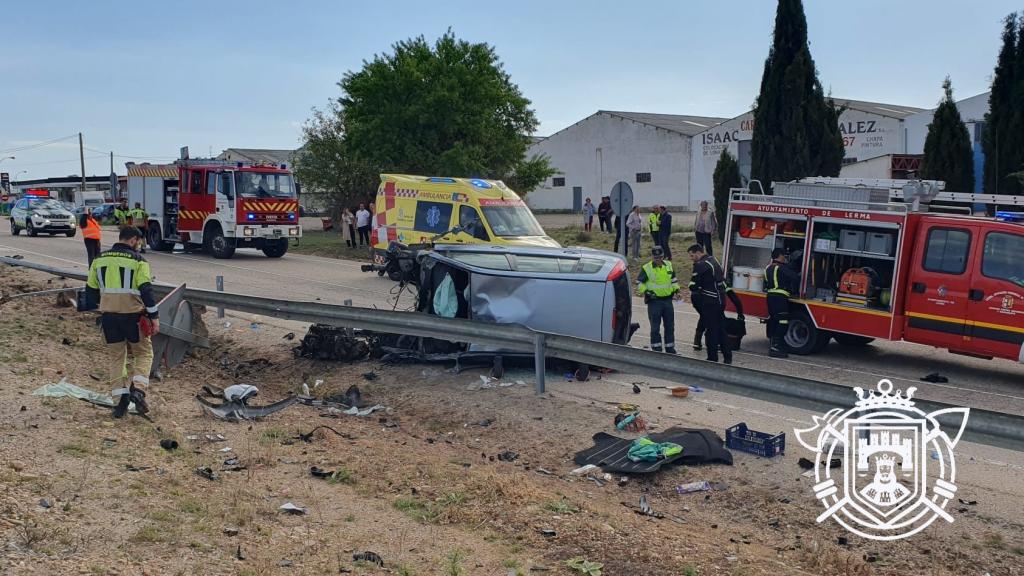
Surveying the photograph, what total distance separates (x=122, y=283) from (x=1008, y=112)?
2059 centimetres

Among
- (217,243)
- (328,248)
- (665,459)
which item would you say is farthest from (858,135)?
(665,459)

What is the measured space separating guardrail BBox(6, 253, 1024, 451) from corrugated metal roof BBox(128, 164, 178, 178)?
16.4m

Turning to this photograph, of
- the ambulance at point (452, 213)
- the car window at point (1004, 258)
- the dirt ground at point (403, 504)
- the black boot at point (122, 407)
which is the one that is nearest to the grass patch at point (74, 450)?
the dirt ground at point (403, 504)

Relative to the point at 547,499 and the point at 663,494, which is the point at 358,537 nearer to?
the point at 547,499

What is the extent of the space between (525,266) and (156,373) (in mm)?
4462

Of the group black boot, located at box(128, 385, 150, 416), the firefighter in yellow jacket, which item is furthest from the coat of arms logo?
the firefighter in yellow jacket

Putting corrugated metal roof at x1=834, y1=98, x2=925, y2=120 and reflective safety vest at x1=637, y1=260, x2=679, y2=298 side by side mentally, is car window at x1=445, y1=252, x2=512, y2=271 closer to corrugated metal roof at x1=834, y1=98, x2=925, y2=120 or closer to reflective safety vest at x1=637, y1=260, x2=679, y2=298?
reflective safety vest at x1=637, y1=260, x2=679, y2=298

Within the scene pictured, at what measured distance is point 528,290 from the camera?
35.0ft

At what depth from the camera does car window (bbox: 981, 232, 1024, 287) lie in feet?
37.0

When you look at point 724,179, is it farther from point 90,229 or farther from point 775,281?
point 90,229

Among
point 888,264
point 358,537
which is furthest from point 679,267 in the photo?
point 358,537

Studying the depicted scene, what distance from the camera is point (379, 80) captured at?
108 feet

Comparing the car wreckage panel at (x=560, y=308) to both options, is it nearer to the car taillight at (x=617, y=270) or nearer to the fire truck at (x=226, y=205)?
the car taillight at (x=617, y=270)

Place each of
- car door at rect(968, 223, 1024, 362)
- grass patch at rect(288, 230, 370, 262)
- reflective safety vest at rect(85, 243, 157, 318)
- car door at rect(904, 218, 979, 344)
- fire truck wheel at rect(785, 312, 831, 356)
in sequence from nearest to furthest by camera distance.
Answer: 1. reflective safety vest at rect(85, 243, 157, 318)
2. car door at rect(968, 223, 1024, 362)
3. car door at rect(904, 218, 979, 344)
4. fire truck wheel at rect(785, 312, 831, 356)
5. grass patch at rect(288, 230, 370, 262)
